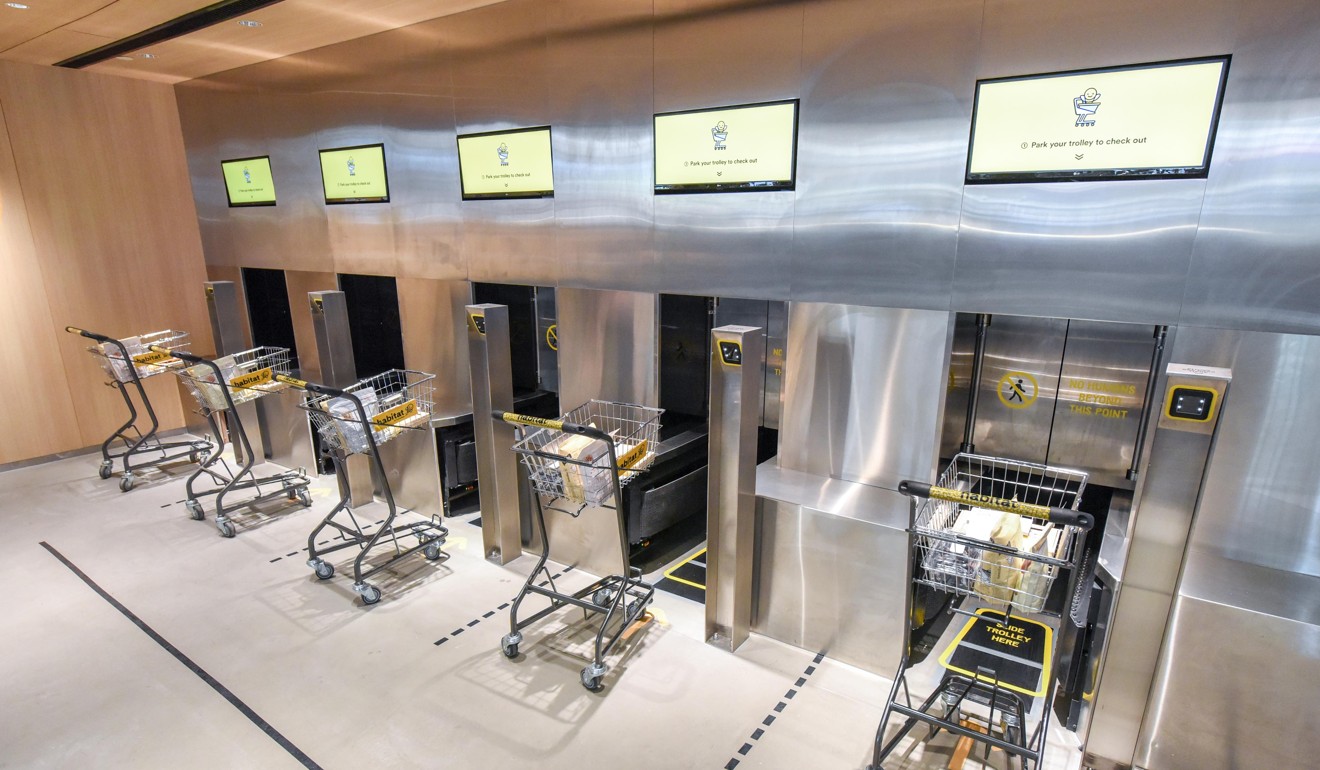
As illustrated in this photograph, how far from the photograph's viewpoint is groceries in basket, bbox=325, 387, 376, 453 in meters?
3.92

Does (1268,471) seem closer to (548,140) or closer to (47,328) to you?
(548,140)

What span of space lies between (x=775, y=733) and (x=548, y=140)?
3.79m

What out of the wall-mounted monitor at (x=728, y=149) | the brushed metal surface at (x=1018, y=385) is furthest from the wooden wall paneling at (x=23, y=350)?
the brushed metal surface at (x=1018, y=385)

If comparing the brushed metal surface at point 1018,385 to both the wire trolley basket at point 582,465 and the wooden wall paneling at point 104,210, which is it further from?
the wooden wall paneling at point 104,210

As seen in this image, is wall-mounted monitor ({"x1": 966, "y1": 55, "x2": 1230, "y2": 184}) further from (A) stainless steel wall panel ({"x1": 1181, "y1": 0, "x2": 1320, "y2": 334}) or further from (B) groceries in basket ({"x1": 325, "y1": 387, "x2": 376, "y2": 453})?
(B) groceries in basket ({"x1": 325, "y1": 387, "x2": 376, "y2": 453})

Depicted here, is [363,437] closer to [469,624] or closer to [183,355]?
[469,624]

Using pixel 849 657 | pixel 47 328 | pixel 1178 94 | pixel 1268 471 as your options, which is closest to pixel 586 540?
pixel 849 657

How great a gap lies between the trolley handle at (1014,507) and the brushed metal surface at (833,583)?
778mm

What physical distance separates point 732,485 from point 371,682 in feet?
6.85

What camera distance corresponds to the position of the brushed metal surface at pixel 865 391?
10.6 ft

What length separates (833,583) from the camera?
3.24 metres

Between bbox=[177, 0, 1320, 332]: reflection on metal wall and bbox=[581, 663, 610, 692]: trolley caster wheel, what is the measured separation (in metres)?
2.19

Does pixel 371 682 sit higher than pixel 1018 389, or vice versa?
pixel 1018 389

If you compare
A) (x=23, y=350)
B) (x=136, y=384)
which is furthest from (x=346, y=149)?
(x=23, y=350)
